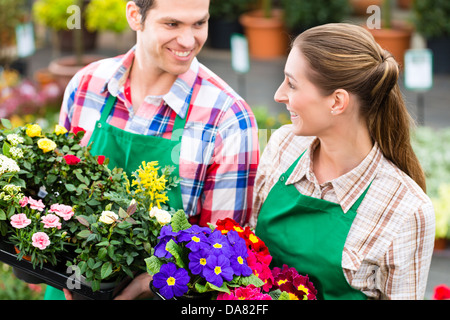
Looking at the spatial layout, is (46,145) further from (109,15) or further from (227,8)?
(227,8)

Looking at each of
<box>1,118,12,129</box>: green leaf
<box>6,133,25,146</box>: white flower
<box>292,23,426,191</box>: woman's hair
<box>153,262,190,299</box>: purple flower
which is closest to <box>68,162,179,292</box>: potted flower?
<box>153,262,190,299</box>: purple flower

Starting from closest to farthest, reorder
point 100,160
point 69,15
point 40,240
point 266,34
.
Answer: point 40,240
point 100,160
point 69,15
point 266,34

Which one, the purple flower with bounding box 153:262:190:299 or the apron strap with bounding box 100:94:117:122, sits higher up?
the apron strap with bounding box 100:94:117:122

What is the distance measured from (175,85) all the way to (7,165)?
549mm

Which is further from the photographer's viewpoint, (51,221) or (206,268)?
(51,221)

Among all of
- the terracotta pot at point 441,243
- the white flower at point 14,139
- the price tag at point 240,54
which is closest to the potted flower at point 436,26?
the price tag at point 240,54

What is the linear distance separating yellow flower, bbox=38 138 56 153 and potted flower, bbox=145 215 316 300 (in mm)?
434

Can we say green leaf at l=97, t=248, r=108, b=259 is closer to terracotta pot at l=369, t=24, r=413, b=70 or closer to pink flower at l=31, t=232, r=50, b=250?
pink flower at l=31, t=232, r=50, b=250

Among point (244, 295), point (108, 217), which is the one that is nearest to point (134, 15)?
point (108, 217)

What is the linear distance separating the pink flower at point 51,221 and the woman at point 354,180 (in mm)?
606

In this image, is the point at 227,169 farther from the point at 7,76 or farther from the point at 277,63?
the point at 277,63

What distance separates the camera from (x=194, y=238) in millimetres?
1499

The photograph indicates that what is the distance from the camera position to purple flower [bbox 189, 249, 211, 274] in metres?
1.48

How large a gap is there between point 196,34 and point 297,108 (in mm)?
388
